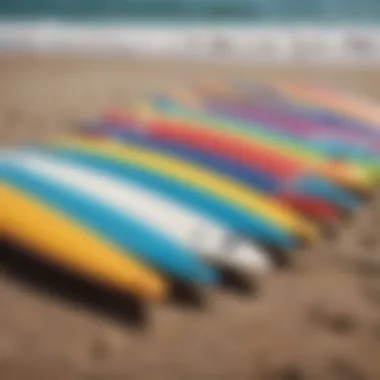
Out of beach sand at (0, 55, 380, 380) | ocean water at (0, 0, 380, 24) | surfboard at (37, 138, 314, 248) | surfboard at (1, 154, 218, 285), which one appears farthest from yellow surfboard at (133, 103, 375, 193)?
ocean water at (0, 0, 380, 24)

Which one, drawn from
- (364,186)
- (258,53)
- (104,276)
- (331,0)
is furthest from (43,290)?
(331,0)

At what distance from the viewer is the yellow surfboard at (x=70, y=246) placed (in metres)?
1.31

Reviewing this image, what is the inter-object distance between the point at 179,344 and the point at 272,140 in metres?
0.83

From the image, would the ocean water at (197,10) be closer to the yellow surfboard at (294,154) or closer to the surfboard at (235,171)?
the yellow surfboard at (294,154)

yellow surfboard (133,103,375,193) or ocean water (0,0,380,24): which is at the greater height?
ocean water (0,0,380,24)

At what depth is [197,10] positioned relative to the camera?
357 cm

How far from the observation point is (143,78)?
278cm

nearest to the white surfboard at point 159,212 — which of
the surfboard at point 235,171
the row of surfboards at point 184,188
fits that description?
the row of surfboards at point 184,188

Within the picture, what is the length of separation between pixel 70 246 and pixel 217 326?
273 millimetres

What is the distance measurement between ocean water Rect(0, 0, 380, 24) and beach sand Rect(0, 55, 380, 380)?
201 centimetres

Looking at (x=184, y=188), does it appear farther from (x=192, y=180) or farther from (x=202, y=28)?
(x=202, y=28)

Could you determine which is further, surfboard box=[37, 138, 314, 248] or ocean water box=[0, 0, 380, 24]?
ocean water box=[0, 0, 380, 24]

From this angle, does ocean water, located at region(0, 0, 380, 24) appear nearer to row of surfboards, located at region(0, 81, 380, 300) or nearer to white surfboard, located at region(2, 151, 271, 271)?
row of surfboards, located at region(0, 81, 380, 300)

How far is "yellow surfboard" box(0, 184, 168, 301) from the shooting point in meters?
1.31
